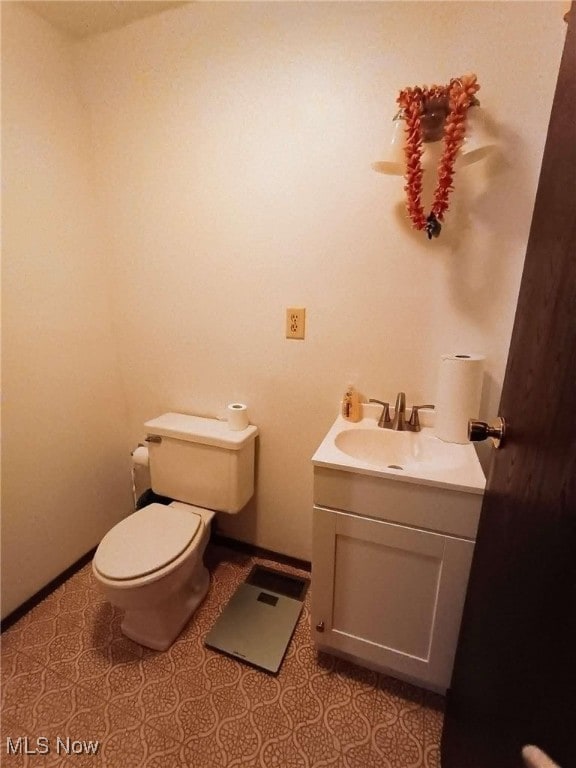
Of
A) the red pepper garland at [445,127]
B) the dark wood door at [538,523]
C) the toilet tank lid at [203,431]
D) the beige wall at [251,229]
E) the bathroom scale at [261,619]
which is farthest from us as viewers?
the toilet tank lid at [203,431]

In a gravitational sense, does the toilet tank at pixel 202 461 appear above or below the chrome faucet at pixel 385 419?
below

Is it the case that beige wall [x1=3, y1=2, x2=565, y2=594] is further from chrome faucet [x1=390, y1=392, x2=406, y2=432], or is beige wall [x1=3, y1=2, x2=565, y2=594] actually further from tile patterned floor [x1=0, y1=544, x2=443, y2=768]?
tile patterned floor [x1=0, y1=544, x2=443, y2=768]

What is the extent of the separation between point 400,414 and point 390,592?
588 mm

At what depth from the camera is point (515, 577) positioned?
53 cm

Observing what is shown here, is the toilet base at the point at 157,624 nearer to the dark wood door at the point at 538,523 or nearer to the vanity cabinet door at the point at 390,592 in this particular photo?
the vanity cabinet door at the point at 390,592

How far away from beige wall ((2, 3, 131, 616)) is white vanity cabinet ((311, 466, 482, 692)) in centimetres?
119

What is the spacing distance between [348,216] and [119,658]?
1841 millimetres

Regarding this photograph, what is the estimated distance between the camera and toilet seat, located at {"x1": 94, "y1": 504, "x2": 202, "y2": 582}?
1151mm

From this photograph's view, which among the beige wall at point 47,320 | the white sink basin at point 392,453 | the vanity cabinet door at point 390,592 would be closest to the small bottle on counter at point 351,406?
the white sink basin at point 392,453

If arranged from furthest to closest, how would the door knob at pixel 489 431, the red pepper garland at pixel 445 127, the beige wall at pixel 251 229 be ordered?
the beige wall at pixel 251 229 < the red pepper garland at pixel 445 127 < the door knob at pixel 489 431

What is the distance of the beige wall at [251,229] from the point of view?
3.48 ft

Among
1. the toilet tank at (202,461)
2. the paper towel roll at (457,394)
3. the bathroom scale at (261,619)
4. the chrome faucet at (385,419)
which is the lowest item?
the bathroom scale at (261,619)

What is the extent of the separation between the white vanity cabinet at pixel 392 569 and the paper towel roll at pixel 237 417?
0.55 meters

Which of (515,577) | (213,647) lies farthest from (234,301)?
(213,647)
